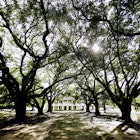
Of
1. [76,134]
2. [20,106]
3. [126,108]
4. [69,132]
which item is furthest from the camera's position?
[126,108]

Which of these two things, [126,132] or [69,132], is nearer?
[69,132]

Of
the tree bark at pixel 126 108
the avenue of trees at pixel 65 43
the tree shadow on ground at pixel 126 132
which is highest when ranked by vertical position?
the avenue of trees at pixel 65 43

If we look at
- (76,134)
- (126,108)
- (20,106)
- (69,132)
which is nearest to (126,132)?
(76,134)

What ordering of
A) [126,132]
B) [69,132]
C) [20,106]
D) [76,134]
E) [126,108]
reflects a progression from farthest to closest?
[126,108]
[20,106]
[126,132]
[69,132]
[76,134]

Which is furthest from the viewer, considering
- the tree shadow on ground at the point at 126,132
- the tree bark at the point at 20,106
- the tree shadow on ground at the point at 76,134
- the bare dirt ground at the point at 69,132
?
the tree bark at the point at 20,106

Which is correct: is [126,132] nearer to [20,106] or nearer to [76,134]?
[76,134]

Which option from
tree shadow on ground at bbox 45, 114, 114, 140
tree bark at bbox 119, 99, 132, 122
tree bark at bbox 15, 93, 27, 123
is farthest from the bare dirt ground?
tree bark at bbox 119, 99, 132, 122

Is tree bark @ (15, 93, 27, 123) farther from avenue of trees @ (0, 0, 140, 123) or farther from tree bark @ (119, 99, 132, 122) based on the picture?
tree bark @ (119, 99, 132, 122)

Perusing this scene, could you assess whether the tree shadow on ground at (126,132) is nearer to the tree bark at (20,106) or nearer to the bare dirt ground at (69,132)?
the bare dirt ground at (69,132)

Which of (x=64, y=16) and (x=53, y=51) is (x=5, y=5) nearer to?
(x=64, y=16)

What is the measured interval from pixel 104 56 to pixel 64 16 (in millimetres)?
6452

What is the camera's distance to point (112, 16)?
44.2ft

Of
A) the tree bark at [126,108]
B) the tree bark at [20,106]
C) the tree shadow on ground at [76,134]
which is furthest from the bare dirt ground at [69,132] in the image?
the tree bark at [126,108]

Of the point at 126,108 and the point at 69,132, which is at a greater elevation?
the point at 126,108
